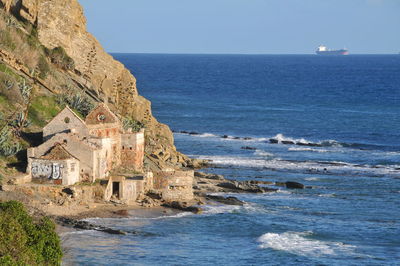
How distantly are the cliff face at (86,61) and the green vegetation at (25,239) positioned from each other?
115 ft

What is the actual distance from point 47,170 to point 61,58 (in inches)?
973

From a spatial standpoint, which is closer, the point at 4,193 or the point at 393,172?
the point at 4,193

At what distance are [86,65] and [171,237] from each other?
33787 mm

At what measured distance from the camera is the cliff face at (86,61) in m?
83.4

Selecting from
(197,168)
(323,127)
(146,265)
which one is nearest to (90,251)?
(146,265)

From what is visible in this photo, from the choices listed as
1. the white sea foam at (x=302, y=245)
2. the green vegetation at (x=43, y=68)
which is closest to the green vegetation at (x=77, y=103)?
the green vegetation at (x=43, y=68)

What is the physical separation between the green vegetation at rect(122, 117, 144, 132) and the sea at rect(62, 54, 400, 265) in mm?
7353

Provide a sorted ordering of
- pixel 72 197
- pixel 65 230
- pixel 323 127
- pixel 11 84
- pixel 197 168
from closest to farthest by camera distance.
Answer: pixel 65 230 → pixel 72 197 → pixel 11 84 → pixel 197 168 → pixel 323 127

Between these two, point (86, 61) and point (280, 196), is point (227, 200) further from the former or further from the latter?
point (86, 61)

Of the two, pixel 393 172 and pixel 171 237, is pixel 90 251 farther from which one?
pixel 393 172

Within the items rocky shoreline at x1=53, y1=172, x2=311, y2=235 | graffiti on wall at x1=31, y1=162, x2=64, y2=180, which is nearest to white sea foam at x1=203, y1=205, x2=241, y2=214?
rocky shoreline at x1=53, y1=172, x2=311, y2=235

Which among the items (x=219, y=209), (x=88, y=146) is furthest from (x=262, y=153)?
(x=88, y=146)

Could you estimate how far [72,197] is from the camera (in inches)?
2301

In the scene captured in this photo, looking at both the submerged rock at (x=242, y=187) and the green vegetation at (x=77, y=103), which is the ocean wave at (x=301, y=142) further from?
the green vegetation at (x=77, y=103)
